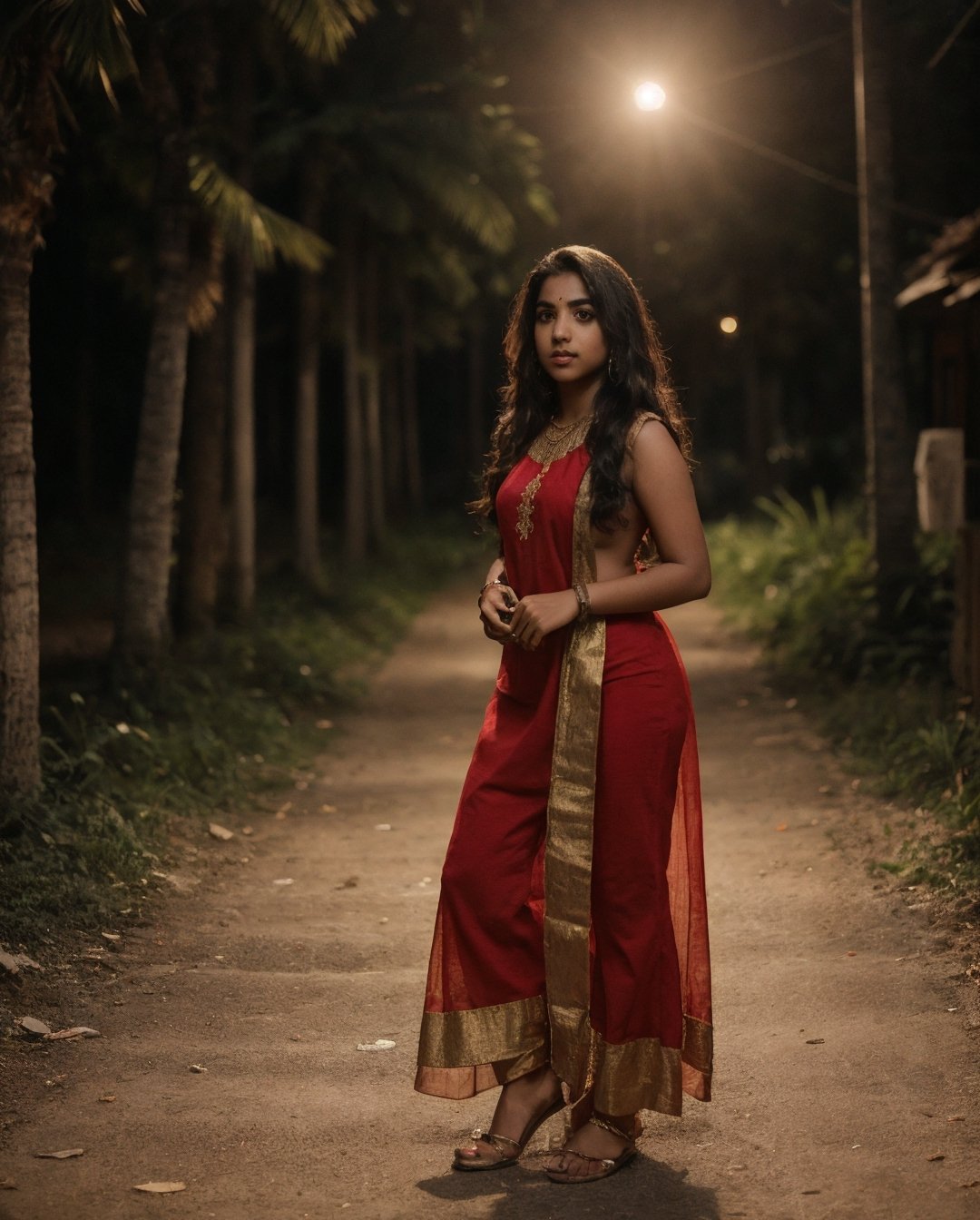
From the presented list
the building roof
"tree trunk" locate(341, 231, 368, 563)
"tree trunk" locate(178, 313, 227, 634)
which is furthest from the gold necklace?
"tree trunk" locate(341, 231, 368, 563)

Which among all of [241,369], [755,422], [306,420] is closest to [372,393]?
[306,420]

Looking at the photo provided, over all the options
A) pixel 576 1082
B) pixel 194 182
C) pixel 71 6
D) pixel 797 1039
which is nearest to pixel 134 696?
pixel 194 182

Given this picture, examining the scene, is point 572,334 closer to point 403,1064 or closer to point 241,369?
point 403,1064

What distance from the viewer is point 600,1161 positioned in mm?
4105

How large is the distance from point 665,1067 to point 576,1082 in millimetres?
236

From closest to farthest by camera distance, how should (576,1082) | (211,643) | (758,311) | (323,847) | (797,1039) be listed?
(576,1082) < (797,1039) < (323,847) < (211,643) < (758,311)

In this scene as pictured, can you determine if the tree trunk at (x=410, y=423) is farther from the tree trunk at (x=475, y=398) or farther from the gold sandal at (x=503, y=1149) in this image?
the gold sandal at (x=503, y=1149)

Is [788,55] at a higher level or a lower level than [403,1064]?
higher

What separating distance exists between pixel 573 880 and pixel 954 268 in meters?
13.0

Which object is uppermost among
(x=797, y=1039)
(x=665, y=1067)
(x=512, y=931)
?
(x=512, y=931)

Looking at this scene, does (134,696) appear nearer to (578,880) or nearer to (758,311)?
(578,880)

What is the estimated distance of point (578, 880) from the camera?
4082 millimetres

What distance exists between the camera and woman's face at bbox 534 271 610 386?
416cm

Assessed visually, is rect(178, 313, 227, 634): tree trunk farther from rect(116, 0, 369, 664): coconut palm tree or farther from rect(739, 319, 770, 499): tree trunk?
rect(739, 319, 770, 499): tree trunk
